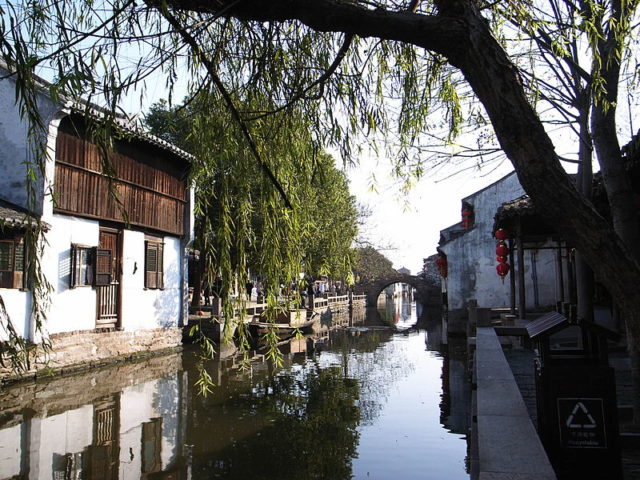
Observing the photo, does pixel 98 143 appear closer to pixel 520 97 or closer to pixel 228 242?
pixel 228 242

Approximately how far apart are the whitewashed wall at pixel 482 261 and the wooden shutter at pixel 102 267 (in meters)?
14.8

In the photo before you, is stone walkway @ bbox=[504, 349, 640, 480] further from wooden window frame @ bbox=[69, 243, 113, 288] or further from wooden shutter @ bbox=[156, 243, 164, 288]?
wooden shutter @ bbox=[156, 243, 164, 288]

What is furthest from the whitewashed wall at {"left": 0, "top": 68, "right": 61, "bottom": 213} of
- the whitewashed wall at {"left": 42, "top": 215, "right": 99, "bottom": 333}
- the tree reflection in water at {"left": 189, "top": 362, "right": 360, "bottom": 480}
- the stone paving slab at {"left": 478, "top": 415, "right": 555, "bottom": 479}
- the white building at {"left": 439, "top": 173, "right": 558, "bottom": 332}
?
the white building at {"left": 439, "top": 173, "right": 558, "bottom": 332}

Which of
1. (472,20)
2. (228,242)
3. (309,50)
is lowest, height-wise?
(228,242)

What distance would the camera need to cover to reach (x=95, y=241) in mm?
12852

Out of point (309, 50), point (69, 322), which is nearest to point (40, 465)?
point (309, 50)

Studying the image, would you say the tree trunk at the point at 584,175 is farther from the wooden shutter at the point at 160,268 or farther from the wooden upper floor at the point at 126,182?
the wooden shutter at the point at 160,268

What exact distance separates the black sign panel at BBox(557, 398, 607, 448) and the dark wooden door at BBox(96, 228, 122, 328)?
11603 millimetres

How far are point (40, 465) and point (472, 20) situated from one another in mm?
6496

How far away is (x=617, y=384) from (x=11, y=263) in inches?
419

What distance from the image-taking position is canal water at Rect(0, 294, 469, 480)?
621cm

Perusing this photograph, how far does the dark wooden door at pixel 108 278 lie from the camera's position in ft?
42.4

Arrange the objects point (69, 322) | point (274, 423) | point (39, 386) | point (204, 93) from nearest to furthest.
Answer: point (204, 93), point (274, 423), point (39, 386), point (69, 322)

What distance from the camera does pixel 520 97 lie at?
227 cm
